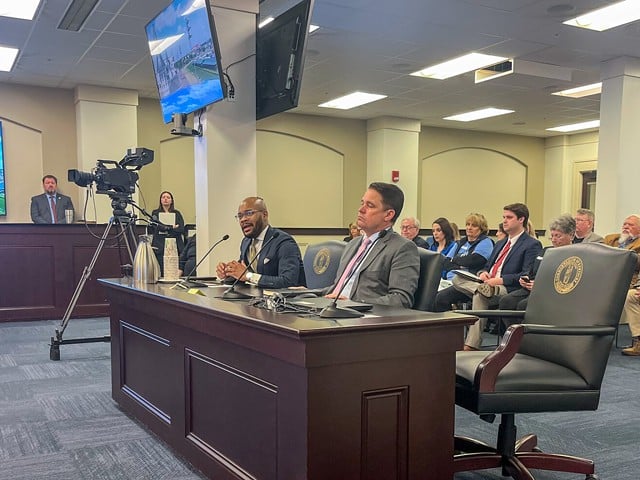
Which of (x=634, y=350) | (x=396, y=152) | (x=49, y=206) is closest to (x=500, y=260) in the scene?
(x=634, y=350)

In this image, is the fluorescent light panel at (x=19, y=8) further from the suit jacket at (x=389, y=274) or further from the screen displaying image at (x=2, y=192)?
the suit jacket at (x=389, y=274)

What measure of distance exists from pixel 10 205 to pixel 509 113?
7222 mm

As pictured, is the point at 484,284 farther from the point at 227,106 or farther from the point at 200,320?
the point at 200,320

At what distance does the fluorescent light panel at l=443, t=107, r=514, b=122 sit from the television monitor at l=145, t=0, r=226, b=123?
6.16m

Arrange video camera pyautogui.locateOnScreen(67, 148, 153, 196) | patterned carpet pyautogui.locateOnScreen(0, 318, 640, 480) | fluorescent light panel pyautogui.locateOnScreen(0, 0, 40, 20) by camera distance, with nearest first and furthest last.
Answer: patterned carpet pyautogui.locateOnScreen(0, 318, 640, 480) < video camera pyautogui.locateOnScreen(67, 148, 153, 196) < fluorescent light panel pyautogui.locateOnScreen(0, 0, 40, 20)

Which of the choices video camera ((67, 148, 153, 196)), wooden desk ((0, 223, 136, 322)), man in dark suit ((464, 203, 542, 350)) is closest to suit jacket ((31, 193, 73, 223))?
wooden desk ((0, 223, 136, 322))

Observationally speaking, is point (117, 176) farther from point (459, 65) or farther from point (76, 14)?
point (459, 65)

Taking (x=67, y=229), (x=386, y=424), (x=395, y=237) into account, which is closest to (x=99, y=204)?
(x=67, y=229)

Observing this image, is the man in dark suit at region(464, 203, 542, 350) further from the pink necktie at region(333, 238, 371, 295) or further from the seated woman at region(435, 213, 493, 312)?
the pink necktie at region(333, 238, 371, 295)

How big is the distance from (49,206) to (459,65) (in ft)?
17.0

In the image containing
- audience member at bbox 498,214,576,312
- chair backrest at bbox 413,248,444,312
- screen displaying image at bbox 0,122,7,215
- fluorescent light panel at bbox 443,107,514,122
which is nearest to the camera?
chair backrest at bbox 413,248,444,312

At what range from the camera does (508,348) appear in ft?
6.96

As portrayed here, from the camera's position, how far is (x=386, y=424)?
1.82 meters

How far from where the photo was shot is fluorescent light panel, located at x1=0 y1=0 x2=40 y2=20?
491 centimetres
